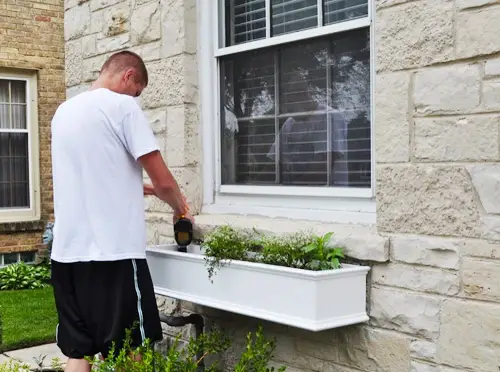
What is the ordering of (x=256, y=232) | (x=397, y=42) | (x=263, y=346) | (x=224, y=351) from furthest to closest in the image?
1. (x=224, y=351)
2. (x=256, y=232)
3. (x=263, y=346)
4. (x=397, y=42)

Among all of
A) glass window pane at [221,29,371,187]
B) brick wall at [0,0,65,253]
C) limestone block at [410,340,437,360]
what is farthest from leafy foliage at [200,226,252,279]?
brick wall at [0,0,65,253]

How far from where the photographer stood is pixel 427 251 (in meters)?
2.98

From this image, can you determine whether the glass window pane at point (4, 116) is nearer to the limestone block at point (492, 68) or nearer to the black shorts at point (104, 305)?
the black shorts at point (104, 305)

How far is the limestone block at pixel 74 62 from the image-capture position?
5147 mm

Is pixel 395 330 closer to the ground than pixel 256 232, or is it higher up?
closer to the ground

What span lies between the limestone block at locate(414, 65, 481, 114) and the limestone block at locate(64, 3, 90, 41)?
287 cm

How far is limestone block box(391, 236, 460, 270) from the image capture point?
290cm

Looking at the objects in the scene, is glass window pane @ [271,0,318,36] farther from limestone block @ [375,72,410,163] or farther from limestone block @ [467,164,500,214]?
limestone block @ [467,164,500,214]

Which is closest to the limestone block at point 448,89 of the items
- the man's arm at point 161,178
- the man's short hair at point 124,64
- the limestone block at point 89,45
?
the man's arm at point 161,178

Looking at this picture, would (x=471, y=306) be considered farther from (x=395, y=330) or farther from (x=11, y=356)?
(x=11, y=356)

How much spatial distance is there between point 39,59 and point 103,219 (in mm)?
7198

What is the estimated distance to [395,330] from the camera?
3.14 m

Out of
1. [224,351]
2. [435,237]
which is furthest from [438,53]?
[224,351]

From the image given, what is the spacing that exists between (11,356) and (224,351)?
2311mm
